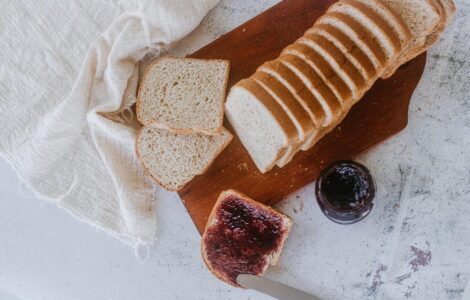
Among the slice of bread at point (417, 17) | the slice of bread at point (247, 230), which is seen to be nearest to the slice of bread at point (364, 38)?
the slice of bread at point (417, 17)

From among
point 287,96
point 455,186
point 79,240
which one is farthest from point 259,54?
point 79,240

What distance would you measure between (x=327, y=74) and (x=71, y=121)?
1144mm

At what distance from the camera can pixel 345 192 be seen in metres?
2.42

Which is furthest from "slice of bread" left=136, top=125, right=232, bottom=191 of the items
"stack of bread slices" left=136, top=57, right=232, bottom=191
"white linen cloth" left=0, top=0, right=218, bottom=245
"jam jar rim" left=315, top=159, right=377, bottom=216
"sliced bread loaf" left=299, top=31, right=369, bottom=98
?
"sliced bread loaf" left=299, top=31, right=369, bottom=98

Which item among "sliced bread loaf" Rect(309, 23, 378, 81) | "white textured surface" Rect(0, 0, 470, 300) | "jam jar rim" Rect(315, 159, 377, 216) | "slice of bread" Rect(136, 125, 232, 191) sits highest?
"sliced bread loaf" Rect(309, 23, 378, 81)

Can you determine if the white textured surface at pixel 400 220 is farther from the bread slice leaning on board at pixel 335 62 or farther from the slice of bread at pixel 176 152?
the bread slice leaning on board at pixel 335 62

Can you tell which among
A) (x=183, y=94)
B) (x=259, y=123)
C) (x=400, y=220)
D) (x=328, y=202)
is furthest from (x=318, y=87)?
(x=400, y=220)

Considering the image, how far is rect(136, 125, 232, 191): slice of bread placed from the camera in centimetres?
250

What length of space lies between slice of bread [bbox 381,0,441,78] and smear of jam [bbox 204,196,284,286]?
2.73 ft

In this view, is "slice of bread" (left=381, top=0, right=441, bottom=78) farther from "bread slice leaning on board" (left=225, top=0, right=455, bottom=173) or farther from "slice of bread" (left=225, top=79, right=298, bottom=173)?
"slice of bread" (left=225, top=79, right=298, bottom=173)

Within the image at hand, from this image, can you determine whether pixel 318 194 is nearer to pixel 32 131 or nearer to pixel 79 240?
pixel 79 240

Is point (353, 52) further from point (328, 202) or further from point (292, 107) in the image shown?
point (328, 202)

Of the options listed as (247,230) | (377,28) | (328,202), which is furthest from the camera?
(247,230)

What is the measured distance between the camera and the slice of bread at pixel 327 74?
2.23 metres
